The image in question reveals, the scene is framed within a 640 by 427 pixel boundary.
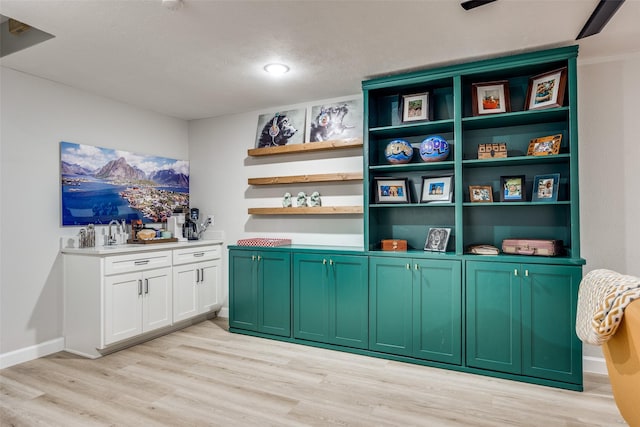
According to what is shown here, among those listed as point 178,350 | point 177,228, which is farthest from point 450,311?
point 177,228

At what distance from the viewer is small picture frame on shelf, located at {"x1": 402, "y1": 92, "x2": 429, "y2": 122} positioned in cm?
332

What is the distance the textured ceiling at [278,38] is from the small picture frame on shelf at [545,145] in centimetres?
67

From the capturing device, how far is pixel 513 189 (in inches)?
119

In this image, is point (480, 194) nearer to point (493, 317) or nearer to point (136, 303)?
point (493, 317)

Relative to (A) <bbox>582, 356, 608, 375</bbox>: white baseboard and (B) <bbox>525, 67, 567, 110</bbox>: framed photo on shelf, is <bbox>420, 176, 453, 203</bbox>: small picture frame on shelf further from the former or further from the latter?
(A) <bbox>582, 356, 608, 375</bbox>: white baseboard

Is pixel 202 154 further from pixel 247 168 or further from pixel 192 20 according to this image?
pixel 192 20

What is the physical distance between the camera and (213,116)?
470 centimetres

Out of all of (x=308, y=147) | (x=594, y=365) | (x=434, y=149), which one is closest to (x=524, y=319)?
(x=594, y=365)

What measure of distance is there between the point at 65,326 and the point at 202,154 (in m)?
2.42

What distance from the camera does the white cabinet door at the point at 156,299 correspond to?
142 inches

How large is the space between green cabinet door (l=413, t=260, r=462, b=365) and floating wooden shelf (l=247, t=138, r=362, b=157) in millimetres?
1363

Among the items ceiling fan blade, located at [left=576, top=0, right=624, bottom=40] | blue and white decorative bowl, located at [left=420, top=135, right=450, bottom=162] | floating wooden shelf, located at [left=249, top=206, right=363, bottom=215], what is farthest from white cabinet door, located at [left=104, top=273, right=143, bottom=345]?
ceiling fan blade, located at [left=576, top=0, right=624, bottom=40]

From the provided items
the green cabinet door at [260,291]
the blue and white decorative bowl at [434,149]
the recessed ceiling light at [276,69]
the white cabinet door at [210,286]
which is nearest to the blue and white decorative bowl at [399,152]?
the blue and white decorative bowl at [434,149]

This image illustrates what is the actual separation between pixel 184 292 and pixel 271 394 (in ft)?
6.19
